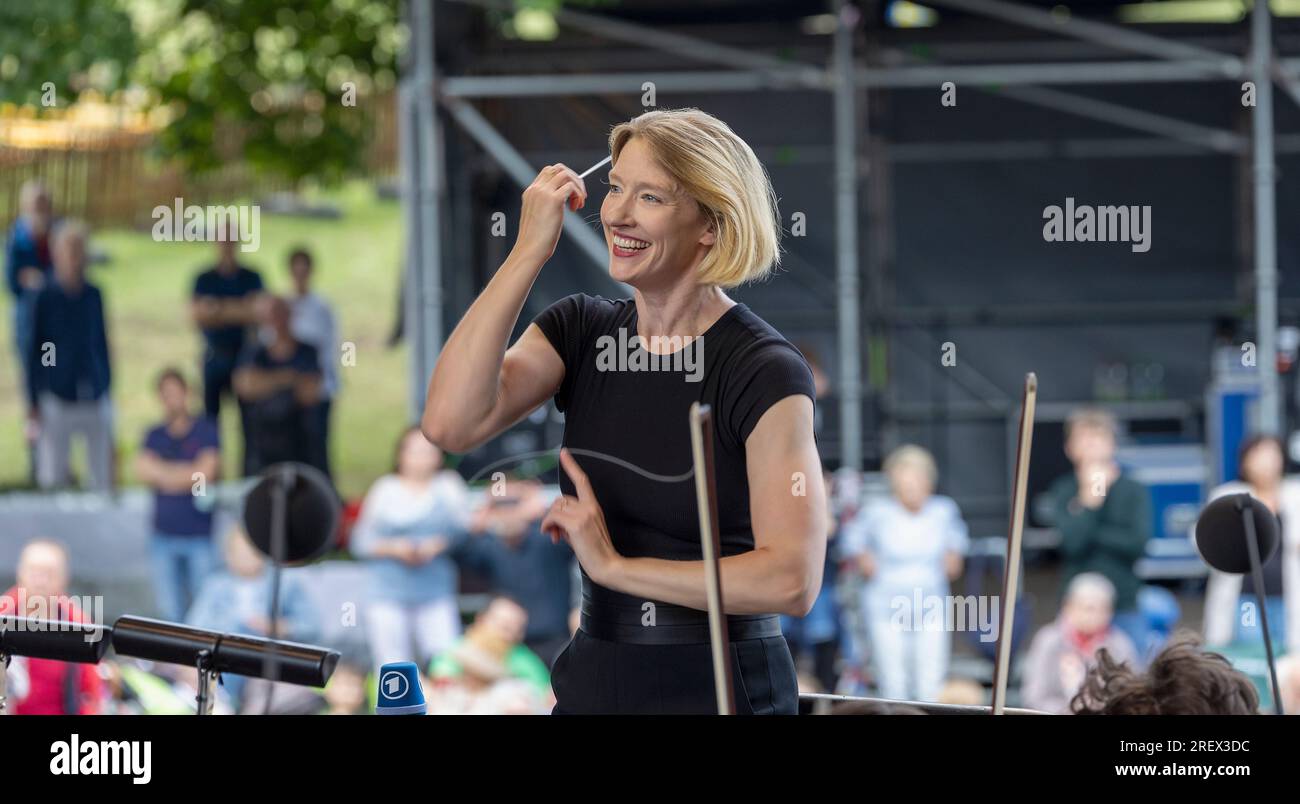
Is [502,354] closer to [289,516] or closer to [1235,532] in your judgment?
[289,516]

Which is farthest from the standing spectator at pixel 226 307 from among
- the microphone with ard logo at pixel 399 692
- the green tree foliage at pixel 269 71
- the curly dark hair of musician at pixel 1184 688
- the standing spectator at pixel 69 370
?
the curly dark hair of musician at pixel 1184 688

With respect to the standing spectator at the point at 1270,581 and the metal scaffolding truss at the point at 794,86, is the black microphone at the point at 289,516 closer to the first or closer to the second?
the standing spectator at the point at 1270,581

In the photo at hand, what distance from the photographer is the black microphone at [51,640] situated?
6.33 ft

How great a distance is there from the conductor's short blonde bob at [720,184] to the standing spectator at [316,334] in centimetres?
627

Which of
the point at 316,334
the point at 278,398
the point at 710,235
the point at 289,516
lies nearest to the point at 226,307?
the point at 316,334

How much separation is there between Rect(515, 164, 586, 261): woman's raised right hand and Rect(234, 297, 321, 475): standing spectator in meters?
6.03

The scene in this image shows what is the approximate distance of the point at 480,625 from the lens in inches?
235

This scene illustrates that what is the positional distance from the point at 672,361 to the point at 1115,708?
74 centimetres

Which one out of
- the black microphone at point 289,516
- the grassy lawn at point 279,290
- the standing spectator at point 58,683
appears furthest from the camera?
the grassy lawn at point 279,290

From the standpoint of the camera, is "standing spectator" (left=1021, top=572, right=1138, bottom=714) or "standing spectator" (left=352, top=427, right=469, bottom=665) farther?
"standing spectator" (left=352, top=427, right=469, bottom=665)

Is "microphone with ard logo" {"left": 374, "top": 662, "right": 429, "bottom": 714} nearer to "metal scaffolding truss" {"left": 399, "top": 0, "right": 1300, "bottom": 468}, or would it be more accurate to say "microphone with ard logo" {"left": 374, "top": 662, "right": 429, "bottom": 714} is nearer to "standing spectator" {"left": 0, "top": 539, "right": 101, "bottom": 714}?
"standing spectator" {"left": 0, "top": 539, "right": 101, "bottom": 714}

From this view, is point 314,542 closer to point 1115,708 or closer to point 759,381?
point 759,381

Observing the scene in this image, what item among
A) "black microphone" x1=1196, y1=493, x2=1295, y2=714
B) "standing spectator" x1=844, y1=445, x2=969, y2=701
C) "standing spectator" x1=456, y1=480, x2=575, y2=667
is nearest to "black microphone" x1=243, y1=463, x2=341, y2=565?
"black microphone" x1=1196, y1=493, x2=1295, y2=714

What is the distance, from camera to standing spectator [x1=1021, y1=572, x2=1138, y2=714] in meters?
6.12
